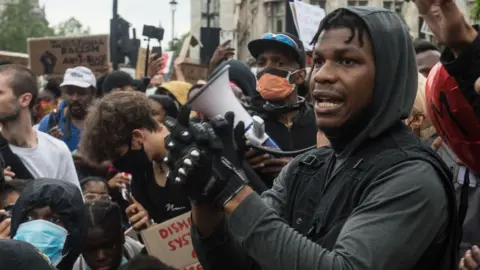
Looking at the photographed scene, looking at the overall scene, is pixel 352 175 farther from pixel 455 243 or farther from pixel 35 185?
pixel 35 185

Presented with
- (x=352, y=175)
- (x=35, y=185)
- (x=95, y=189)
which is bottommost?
(x=95, y=189)

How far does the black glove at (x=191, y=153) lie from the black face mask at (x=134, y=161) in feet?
7.64

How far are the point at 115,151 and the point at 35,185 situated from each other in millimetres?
689

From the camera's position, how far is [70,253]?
12.7 ft

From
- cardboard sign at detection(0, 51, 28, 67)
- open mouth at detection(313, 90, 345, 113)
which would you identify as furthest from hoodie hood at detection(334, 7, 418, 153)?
cardboard sign at detection(0, 51, 28, 67)

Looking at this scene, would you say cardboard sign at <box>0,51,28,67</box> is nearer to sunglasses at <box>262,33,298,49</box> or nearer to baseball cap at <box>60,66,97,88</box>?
baseball cap at <box>60,66,97,88</box>

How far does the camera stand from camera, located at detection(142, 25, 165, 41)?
12.7 meters

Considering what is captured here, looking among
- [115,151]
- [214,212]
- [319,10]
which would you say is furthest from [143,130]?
[319,10]

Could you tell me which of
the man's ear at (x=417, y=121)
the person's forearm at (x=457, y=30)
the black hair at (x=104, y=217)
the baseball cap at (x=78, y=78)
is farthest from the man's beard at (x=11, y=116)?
the person's forearm at (x=457, y=30)

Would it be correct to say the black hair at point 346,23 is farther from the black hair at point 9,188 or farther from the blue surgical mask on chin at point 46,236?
the black hair at point 9,188

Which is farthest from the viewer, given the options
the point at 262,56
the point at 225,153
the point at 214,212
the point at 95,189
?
the point at 95,189

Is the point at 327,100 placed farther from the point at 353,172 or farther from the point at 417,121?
the point at 417,121

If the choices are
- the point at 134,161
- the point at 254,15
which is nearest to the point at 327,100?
the point at 134,161

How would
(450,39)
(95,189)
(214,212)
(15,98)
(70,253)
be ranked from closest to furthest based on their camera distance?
(214,212), (450,39), (70,253), (15,98), (95,189)
